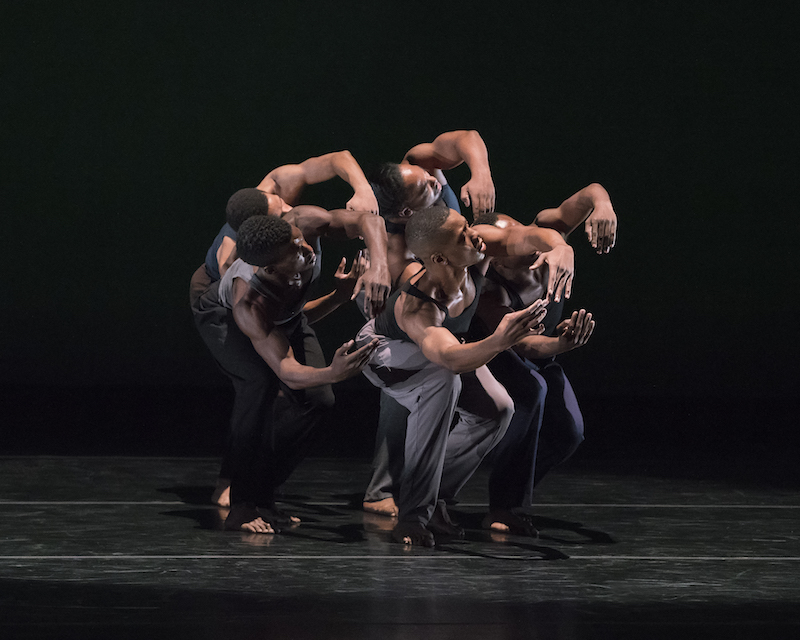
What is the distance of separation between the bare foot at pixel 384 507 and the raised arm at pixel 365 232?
73 cm

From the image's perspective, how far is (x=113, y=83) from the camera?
267 inches

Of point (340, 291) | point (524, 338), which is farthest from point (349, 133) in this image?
point (524, 338)

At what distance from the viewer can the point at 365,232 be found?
341 centimetres

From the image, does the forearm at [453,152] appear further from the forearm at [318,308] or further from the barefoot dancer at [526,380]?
the forearm at [318,308]

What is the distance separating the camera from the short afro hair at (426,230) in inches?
124

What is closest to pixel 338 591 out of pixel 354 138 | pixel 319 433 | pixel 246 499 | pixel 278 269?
pixel 246 499

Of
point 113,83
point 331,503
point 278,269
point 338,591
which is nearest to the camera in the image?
point 338,591

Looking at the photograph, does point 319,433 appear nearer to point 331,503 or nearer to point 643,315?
point 331,503

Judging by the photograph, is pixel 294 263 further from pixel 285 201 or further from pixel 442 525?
pixel 442 525

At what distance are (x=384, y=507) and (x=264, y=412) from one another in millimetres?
571

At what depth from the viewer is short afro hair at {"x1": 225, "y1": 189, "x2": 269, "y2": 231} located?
3.65 m

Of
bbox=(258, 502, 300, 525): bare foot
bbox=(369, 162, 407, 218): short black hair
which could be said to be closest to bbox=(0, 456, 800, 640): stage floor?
bbox=(258, 502, 300, 525): bare foot

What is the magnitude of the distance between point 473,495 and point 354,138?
318 centimetres

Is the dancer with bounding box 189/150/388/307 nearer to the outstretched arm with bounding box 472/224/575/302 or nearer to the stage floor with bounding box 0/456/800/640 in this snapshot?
the outstretched arm with bounding box 472/224/575/302
